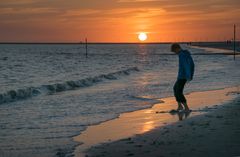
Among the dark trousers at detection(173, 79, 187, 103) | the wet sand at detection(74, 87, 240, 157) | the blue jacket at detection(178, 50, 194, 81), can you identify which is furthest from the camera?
the dark trousers at detection(173, 79, 187, 103)

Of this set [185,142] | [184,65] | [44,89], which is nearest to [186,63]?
[184,65]

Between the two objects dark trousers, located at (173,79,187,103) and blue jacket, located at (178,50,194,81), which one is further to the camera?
dark trousers, located at (173,79,187,103)

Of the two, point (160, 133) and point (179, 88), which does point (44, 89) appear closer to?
point (179, 88)

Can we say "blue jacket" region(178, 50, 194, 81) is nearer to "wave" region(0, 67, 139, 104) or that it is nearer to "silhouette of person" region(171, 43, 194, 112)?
"silhouette of person" region(171, 43, 194, 112)

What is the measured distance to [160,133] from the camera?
8797 millimetres

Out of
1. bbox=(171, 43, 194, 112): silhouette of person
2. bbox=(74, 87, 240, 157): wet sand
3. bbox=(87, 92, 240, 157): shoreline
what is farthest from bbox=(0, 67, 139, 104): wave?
bbox=(87, 92, 240, 157): shoreline

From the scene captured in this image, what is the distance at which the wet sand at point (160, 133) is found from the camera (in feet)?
23.9

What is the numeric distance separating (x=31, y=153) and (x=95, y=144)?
1.13 metres

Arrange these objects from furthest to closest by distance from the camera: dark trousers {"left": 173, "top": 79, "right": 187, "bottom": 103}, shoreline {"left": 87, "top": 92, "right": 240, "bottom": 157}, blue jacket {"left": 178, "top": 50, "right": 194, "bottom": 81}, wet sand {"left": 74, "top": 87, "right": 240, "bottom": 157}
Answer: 1. dark trousers {"left": 173, "top": 79, "right": 187, "bottom": 103}
2. blue jacket {"left": 178, "top": 50, "right": 194, "bottom": 81}
3. wet sand {"left": 74, "top": 87, "right": 240, "bottom": 157}
4. shoreline {"left": 87, "top": 92, "right": 240, "bottom": 157}

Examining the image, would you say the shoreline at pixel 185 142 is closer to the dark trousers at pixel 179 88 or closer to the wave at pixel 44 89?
the dark trousers at pixel 179 88

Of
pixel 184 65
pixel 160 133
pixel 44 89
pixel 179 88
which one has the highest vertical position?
pixel 184 65

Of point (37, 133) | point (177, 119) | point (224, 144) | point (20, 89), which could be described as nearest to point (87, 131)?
point (37, 133)

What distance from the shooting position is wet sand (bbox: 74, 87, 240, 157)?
23.9 feet

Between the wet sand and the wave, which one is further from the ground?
the wet sand
